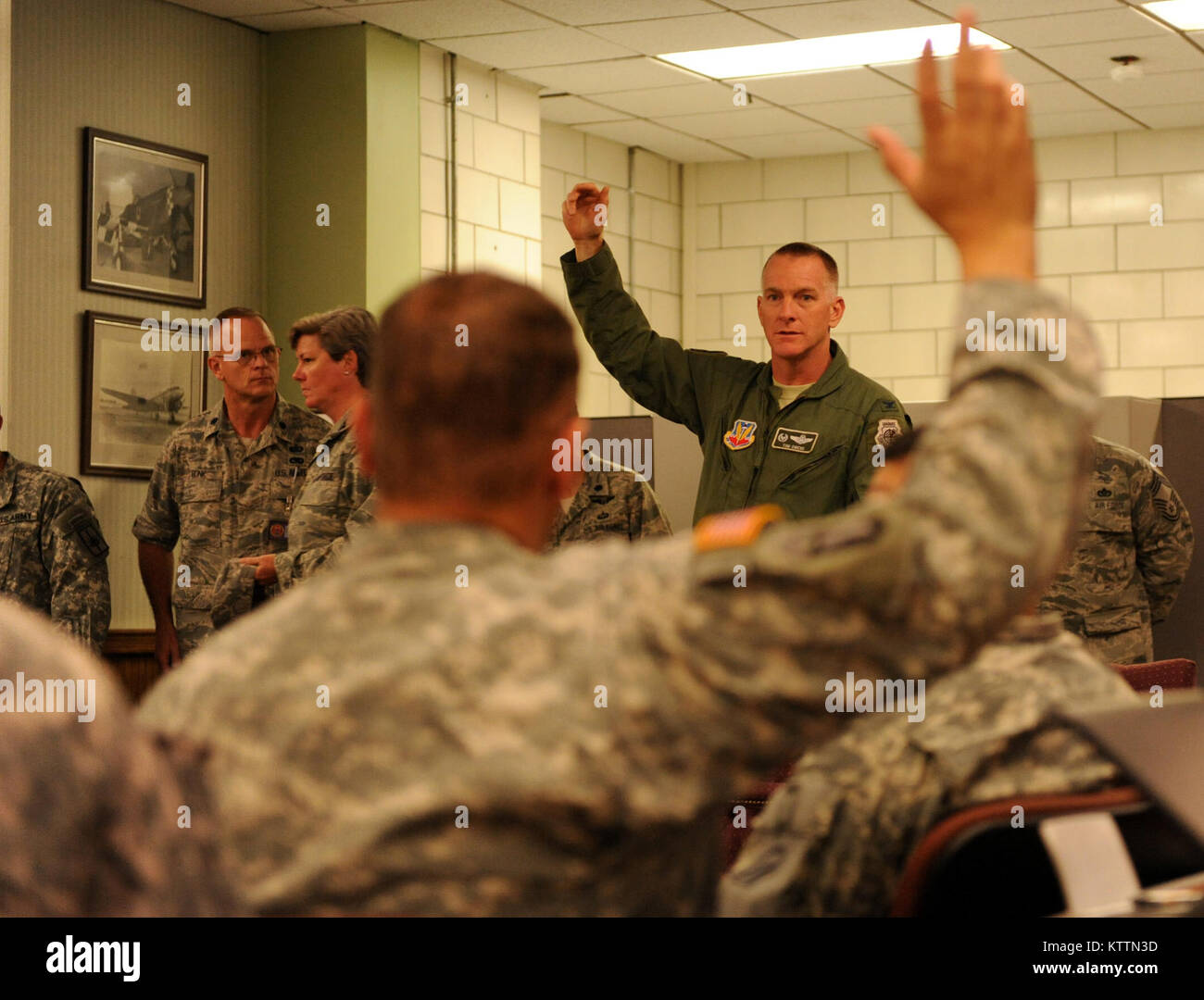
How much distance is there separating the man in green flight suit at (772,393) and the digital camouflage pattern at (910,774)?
2.01 m

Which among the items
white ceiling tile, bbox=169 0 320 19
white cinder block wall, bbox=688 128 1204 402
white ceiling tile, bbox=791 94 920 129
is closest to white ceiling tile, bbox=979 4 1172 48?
white ceiling tile, bbox=791 94 920 129

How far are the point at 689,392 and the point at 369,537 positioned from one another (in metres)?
2.85

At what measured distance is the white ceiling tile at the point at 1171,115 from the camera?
25.1ft

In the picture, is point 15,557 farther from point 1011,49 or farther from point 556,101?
point 1011,49

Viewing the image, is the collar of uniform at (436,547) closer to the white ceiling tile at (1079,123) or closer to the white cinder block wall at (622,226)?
the white cinder block wall at (622,226)

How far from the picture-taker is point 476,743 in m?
1.02

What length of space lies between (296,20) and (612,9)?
3.93ft

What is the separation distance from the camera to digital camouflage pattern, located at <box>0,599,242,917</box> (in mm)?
808

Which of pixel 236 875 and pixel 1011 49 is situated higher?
pixel 1011 49

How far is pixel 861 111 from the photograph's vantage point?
7.73 meters

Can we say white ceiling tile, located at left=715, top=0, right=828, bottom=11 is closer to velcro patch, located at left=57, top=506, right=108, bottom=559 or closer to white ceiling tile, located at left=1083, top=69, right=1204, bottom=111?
white ceiling tile, located at left=1083, top=69, right=1204, bottom=111

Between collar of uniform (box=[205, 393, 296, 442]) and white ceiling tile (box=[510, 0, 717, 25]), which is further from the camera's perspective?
white ceiling tile (box=[510, 0, 717, 25])

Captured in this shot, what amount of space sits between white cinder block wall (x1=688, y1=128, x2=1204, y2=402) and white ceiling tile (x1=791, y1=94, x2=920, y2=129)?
63 cm
